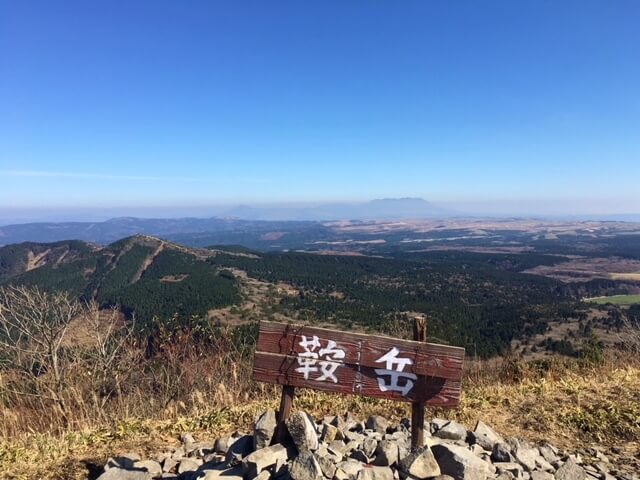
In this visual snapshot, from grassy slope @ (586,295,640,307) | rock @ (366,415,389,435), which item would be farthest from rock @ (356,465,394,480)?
grassy slope @ (586,295,640,307)

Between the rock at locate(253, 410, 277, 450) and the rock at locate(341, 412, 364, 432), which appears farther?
the rock at locate(341, 412, 364, 432)

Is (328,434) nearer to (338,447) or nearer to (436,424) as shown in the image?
(338,447)

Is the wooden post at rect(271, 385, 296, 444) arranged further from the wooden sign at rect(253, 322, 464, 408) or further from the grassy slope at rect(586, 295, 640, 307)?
the grassy slope at rect(586, 295, 640, 307)

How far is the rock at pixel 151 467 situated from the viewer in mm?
4207

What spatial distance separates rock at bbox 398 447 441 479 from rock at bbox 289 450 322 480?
0.76 metres

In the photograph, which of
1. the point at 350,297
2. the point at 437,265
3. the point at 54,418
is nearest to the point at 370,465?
the point at 54,418

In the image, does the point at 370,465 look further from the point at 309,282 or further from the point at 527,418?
the point at 309,282

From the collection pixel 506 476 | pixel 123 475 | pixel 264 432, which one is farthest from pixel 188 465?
pixel 506 476

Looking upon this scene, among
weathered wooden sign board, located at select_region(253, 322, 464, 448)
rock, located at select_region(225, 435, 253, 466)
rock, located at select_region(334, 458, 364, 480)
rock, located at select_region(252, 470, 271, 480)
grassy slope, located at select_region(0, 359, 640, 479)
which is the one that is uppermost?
weathered wooden sign board, located at select_region(253, 322, 464, 448)

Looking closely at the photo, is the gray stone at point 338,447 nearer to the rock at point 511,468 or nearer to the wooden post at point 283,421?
the wooden post at point 283,421

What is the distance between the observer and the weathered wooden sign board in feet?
12.4

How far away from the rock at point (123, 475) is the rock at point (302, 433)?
1526mm

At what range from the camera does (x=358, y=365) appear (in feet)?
12.8

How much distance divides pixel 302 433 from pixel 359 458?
58 cm
